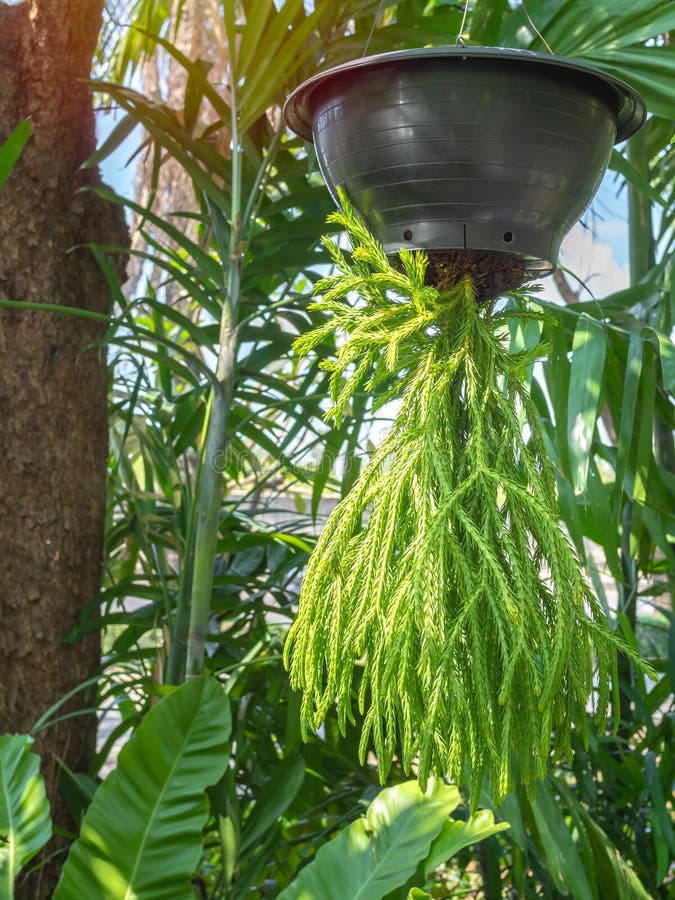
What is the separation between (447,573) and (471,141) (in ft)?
0.74

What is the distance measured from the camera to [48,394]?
1.13m

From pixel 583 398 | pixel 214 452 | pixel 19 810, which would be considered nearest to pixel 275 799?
pixel 19 810

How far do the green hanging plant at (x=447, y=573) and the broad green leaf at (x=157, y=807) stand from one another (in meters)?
0.44

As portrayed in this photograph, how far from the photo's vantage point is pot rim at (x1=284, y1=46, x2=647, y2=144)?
441 millimetres

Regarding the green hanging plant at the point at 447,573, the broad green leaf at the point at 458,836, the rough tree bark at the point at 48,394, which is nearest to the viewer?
the green hanging plant at the point at 447,573

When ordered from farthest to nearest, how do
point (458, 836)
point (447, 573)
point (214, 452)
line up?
point (214, 452) < point (458, 836) < point (447, 573)

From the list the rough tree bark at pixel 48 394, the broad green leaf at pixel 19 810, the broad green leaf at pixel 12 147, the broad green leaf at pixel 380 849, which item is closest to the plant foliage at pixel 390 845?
the broad green leaf at pixel 380 849

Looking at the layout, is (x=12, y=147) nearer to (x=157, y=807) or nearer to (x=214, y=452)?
(x=214, y=452)

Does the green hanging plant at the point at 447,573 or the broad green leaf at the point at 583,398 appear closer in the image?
the green hanging plant at the point at 447,573

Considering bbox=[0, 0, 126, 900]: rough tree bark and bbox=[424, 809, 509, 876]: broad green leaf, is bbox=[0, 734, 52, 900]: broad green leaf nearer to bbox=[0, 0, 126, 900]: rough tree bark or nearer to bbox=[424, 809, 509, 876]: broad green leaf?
bbox=[0, 0, 126, 900]: rough tree bark

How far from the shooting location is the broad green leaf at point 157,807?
2.77 feet

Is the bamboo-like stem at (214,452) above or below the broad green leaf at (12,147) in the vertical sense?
below

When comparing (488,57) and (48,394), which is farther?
(48,394)

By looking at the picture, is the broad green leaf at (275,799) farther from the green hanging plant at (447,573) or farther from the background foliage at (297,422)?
the green hanging plant at (447,573)
